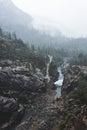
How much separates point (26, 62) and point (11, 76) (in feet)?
144

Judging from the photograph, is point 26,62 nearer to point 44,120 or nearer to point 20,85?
point 20,85

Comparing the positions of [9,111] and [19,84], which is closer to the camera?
[9,111]

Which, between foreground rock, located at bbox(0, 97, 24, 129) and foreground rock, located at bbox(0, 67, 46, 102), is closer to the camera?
foreground rock, located at bbox(0, 97, 24, 129)

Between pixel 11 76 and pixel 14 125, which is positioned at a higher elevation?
pixel 11 76

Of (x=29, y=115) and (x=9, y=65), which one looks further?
(x=9, y=65)

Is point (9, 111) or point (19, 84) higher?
point (19, 84)

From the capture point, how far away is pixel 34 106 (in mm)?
140375

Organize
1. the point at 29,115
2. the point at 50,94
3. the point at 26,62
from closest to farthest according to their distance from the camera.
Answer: the point at 29,115
the point at 50,94
the point at 26,62

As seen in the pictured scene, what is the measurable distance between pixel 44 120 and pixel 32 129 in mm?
6147

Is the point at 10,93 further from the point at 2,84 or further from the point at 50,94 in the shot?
the point at 50,94

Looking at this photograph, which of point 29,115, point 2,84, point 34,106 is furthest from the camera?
point 2,84

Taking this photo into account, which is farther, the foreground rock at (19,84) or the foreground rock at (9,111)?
the foreground rock at (19,84)

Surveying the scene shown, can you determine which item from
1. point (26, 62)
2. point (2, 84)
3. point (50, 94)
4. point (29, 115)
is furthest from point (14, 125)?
point (26, 62)

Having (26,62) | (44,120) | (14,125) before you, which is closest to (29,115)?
(14,125)
